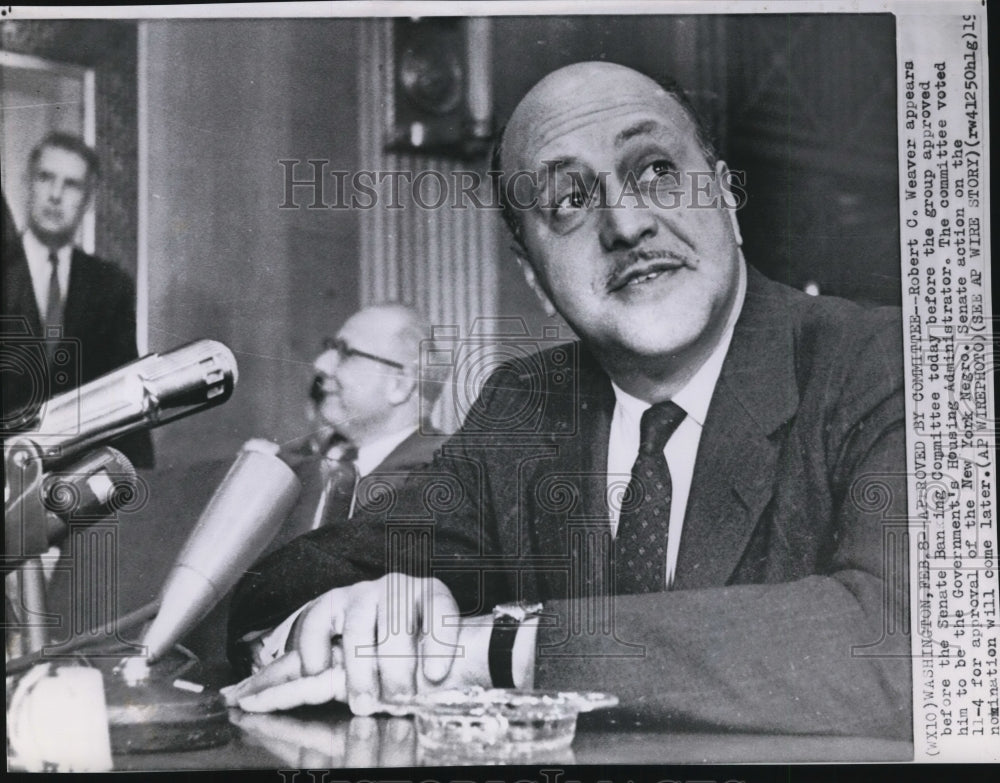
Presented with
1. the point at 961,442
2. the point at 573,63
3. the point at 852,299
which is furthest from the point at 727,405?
the point at 573,63

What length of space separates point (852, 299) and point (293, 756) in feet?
5.86

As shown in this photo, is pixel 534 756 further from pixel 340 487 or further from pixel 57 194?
pixel 57 194

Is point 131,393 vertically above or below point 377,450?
above

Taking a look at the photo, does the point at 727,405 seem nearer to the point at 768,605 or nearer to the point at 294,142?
the point at 768,605

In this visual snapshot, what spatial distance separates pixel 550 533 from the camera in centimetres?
287

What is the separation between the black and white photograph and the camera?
2834 mm

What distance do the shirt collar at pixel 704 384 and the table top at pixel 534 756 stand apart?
2.55ft

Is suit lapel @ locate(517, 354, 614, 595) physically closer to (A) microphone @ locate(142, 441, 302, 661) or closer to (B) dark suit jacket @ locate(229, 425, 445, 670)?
(B) dark suit jacket @ locate(229, 425, 445, 670)

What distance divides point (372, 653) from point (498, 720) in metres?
0.35

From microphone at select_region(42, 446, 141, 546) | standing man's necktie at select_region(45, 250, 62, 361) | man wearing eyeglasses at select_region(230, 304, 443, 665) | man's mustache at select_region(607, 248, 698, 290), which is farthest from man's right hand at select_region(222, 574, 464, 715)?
standing man's necktie at select_region(45, 250, 62, 361)

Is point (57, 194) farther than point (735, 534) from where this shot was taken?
Yes

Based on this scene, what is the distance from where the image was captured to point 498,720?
2.80m

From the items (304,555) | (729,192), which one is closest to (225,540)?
(304,555)

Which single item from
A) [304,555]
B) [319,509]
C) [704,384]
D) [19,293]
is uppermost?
[19,293]
